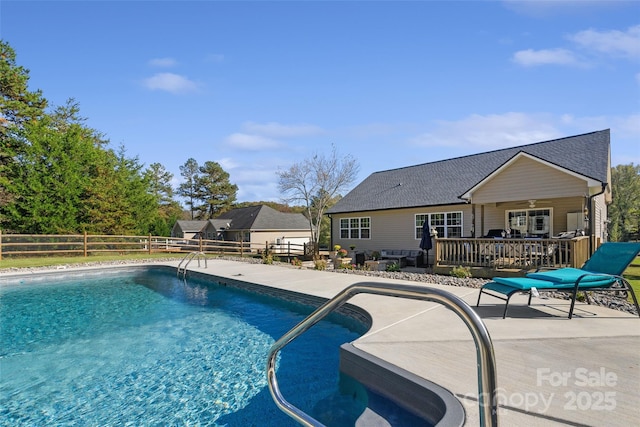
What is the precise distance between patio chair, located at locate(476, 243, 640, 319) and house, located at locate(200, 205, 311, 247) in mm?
30622

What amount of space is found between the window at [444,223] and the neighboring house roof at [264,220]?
2154cm

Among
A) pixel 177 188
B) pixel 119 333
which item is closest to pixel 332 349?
pixel 119 333

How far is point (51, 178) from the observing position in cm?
2302

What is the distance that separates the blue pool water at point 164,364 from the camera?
3951mm

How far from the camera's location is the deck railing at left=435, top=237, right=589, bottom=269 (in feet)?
30.5

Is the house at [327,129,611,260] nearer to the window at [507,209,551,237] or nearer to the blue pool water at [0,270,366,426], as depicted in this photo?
the window at [507,209,551,237]

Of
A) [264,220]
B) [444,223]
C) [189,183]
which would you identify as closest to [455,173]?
[444,223]

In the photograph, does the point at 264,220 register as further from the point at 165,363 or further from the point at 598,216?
the point at 165,363

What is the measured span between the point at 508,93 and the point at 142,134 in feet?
64.0

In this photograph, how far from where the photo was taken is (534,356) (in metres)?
3.68

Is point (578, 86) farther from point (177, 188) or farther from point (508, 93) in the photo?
point (177, 188)

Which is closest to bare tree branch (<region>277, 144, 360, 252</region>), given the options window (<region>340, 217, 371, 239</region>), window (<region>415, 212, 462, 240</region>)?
window (<region>340, 217, 371, 239</region>)

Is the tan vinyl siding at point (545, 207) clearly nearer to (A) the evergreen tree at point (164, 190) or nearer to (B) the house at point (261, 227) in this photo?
(B) the house at point (261, 227)

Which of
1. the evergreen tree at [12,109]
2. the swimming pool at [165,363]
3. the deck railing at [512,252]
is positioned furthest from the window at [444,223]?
the evergreen tree at [12,109]
